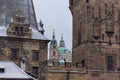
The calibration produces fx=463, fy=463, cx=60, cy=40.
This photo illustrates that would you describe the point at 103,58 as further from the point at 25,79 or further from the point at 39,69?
the point at 25,79

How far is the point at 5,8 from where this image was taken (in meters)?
60.2

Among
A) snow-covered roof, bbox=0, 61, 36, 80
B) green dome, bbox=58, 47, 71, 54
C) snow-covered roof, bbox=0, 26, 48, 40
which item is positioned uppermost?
green dome, bbox=58, 47, 71, 54

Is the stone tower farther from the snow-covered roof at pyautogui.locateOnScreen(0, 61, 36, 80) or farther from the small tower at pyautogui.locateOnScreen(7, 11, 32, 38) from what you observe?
the snow-covered roof at pyautogui.locateOnScreen(0, 61, 36, 80)

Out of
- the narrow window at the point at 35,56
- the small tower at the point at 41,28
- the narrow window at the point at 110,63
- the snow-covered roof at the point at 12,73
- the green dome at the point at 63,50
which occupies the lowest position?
the snow-covered roof at the point at 12,73

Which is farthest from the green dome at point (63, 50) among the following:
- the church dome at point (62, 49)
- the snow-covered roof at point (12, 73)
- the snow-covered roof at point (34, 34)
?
the snow-covered roof at point (12, 73)

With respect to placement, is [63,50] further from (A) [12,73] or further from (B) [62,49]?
(A) [12,73]

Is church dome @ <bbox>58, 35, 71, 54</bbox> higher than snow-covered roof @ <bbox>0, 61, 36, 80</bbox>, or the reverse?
church dome @ <bbox>58, 35, 71, 54</bbox>

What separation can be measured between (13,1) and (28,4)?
225cm

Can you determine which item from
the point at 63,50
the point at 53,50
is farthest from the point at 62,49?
the point at 53,50

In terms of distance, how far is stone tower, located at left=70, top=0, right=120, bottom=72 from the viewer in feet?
194

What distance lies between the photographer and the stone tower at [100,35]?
59.3 m

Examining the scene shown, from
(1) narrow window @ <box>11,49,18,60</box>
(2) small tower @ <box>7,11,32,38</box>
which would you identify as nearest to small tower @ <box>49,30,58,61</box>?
(2) small tower @ <box>7,11,32,38</box>

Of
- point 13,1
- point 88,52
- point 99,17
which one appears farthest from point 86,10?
point 13,1

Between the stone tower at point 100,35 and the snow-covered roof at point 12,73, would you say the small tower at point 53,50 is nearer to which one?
the stone tower at point 100,35
